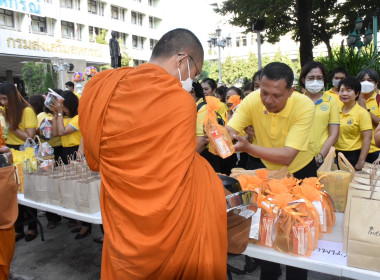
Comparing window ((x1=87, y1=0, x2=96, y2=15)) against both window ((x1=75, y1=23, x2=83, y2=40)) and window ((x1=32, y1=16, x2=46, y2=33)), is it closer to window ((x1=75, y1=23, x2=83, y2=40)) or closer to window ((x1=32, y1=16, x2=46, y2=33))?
window ((x1=75, y1=23, x2=83, y2=40))

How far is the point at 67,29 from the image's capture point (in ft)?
92.0

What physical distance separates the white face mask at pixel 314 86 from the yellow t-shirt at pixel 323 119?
118mm

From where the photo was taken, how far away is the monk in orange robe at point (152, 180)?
1.22 meters

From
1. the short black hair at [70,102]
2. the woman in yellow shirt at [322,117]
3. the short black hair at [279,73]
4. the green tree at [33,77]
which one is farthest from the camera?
the green tree at [33,77]

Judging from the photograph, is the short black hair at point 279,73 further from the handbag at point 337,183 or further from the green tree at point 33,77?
the green tree at point 33,77

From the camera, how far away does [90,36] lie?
30.1m

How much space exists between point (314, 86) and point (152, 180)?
7.82ft

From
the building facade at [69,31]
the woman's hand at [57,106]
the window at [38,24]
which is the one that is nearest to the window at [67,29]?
the building facade at [69,31]

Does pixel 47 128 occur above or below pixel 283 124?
below

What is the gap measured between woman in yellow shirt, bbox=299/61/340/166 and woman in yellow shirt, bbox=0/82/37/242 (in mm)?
3317

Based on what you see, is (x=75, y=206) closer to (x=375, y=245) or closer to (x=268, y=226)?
(x=268, y=226)

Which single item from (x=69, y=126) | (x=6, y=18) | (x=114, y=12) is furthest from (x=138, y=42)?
(x=69, y=126)

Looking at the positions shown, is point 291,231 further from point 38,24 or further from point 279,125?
point 38,24

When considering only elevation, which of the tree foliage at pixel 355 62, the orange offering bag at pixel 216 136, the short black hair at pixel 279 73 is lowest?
the orange offering bag at pixel 216 136
